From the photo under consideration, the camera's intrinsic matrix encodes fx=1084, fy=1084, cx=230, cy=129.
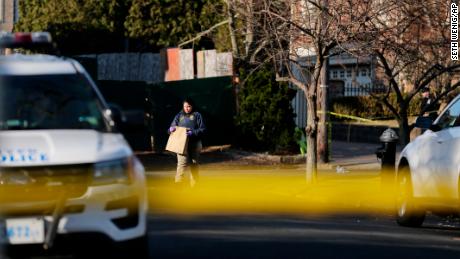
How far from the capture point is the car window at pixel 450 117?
13.5m

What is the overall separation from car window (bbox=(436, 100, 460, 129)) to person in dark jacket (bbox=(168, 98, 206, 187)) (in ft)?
22.3

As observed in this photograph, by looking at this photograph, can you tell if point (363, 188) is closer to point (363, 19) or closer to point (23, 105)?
point (363, 19)

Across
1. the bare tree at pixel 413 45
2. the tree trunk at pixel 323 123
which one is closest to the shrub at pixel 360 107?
the tree trunk at pixel 323 123

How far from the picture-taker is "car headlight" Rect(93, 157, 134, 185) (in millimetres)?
8477

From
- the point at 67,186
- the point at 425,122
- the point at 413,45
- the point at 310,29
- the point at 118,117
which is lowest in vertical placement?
the point at 67,186

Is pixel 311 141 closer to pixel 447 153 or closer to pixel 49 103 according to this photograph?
pixel 447 153

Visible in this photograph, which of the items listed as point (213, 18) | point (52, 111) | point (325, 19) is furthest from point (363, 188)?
point (213, 18)

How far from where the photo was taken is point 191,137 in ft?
65.6

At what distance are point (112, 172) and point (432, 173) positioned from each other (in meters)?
6.21

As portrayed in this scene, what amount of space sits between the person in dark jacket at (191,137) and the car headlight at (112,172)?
37.0 feet

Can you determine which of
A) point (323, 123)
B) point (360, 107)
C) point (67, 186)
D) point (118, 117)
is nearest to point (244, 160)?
point (323, 123)

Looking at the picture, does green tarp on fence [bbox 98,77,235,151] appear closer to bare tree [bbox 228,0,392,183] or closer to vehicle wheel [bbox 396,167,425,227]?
bare tree [bbox 228,0,392,183]

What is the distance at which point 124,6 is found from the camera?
45000 millimetres

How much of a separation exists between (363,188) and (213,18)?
2109 centimetres
